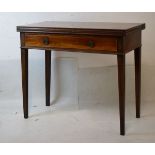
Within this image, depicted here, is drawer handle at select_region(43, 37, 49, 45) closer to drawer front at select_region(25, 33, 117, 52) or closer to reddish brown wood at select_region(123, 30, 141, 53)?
drawer front at select_region(25, 33, 117, 52)

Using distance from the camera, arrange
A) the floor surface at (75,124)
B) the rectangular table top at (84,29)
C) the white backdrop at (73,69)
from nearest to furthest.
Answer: the rectangular table top at (84,29) < the floor surface at (75,124) < the white backdrop at (73,69)

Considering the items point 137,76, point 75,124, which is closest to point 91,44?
point 137,76

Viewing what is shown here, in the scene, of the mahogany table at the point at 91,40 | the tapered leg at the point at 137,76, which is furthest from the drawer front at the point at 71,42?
the tapered leg at the point at 137,76

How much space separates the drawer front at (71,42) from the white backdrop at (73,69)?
0.48m

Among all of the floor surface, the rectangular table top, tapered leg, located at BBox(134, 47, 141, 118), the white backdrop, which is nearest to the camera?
the rectangular table top

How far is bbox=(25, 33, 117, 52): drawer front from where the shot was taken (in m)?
2.14

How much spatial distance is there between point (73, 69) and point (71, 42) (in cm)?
63

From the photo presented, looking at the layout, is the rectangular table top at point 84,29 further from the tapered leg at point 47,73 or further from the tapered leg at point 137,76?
the tapered leg at point 47,73

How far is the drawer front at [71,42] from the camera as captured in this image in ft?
7.02

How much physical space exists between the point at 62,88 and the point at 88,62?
31 cm

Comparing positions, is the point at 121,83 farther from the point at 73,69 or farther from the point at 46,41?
the point at 73,69

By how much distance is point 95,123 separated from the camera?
246 cm

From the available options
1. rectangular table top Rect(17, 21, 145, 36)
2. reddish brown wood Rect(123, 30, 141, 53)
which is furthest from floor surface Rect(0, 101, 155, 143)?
rectangular table top Rect(17, 21, 145, 36)

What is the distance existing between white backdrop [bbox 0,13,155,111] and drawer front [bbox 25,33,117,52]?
0.48 meters
